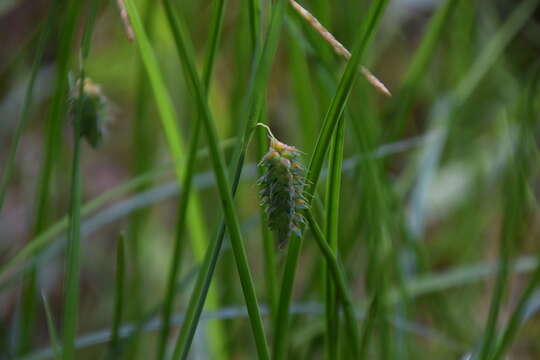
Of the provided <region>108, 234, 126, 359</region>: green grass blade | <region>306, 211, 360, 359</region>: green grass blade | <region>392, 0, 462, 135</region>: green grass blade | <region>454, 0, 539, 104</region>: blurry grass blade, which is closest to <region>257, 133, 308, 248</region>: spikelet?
<region>306, 211, 360, 359</region>: green grass blade

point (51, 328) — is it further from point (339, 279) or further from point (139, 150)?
point (139, 150)

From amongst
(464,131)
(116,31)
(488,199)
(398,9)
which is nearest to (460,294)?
(488,199)

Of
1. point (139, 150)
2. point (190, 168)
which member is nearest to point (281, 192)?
point (190, 168)

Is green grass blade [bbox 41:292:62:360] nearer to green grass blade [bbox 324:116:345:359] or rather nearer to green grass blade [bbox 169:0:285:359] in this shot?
green grass blade [bbox 169:0:285:359]

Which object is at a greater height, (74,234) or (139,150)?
→ (139,150)

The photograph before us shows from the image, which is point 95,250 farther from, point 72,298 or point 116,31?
point 72,298

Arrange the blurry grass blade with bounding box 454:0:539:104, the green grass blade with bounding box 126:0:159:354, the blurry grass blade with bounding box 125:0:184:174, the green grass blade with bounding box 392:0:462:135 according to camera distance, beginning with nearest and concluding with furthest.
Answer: the blurry grass blade with bounding box 125:0:184:174, the green grass blade with bounding box 392:0:462:135, the green grass blade with bounding box 126:0:159:354, the blurry grass blade with bounding box 454:0:539:104
